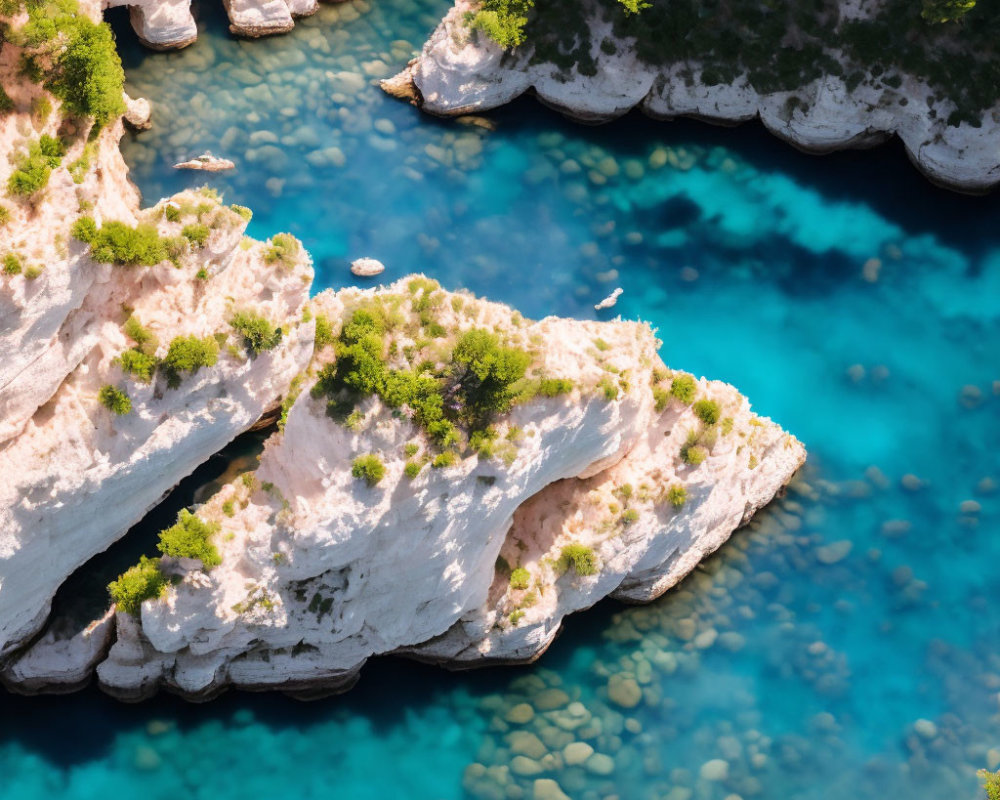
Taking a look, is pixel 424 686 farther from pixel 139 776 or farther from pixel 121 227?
pixel 121 227

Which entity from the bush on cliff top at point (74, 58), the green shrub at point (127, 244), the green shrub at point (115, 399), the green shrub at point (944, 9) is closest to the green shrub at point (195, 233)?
the green shrub at point (127, 244)

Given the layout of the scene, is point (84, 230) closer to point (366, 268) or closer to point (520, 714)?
point (366, 268)

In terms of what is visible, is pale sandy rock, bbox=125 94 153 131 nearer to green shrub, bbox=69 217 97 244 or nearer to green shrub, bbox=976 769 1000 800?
green shrub, bbox=69 217 97 244

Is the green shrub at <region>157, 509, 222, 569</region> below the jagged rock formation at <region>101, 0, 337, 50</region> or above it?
below

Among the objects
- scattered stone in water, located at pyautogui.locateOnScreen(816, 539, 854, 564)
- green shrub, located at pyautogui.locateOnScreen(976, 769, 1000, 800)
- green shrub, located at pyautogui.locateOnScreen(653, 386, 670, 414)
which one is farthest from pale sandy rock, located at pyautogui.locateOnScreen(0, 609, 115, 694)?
green shrub, located at pyautogui.locateOnScreen(976, 769, 1000, 800)

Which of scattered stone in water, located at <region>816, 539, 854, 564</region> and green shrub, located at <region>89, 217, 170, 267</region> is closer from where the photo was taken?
green shrub, located at <region>89, 217, 170, 267</region>

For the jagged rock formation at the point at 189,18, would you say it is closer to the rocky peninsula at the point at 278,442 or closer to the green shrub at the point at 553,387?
the rocky peninsula at the point at 278,442

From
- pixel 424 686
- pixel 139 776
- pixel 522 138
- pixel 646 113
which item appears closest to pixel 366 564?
pixel 424 686
